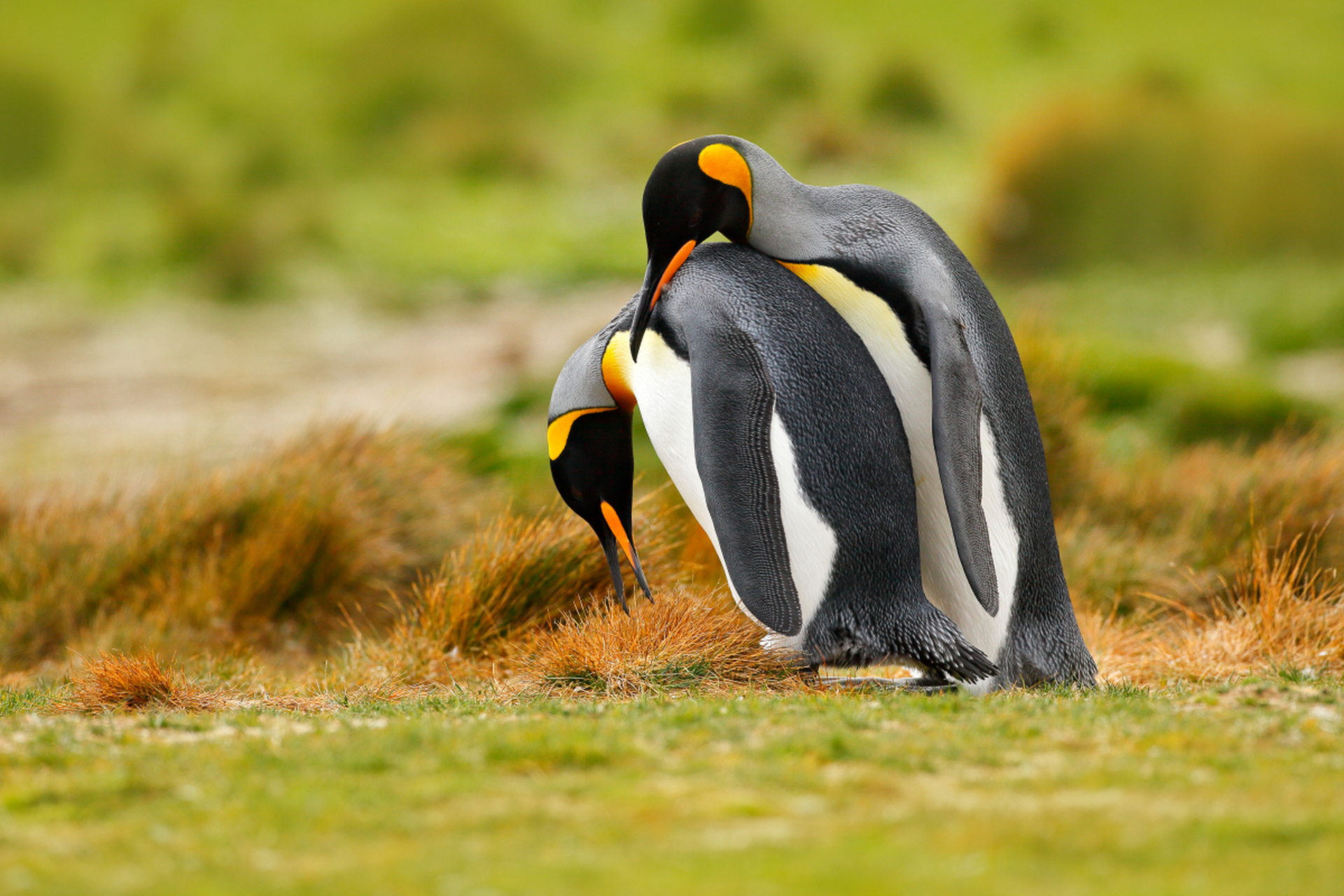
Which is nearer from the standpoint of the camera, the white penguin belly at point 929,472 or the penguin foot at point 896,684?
the penguin foot at point 896,684

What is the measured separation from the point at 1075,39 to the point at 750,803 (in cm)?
3596

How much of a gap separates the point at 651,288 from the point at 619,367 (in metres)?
0.35

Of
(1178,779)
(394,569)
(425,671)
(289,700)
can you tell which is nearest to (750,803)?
(1178,779)

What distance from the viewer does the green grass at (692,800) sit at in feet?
6.40

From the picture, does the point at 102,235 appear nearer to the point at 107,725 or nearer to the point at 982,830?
the point at 107,725

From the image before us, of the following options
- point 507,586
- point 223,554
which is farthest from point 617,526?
point 223,554

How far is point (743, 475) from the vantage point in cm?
379

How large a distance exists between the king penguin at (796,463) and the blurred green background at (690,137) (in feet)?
14.5

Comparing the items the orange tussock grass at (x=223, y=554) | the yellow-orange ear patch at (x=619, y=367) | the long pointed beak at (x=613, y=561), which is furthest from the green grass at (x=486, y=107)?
the yellow-orange ear patch at (x=619, y=367)

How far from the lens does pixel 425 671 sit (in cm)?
454

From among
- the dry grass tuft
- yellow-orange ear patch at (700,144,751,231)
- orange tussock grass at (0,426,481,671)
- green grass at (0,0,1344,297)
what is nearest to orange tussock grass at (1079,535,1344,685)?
yellow-orange ear patch at (700,144,751,231)

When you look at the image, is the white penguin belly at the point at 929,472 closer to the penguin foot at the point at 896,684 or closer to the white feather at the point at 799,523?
the penguin foot at the point at 896,684

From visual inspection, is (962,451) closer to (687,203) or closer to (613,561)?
(687,203)

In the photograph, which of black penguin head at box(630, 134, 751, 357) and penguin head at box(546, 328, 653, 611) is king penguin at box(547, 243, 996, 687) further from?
penguin head at box(546, 328, 653, 611)
